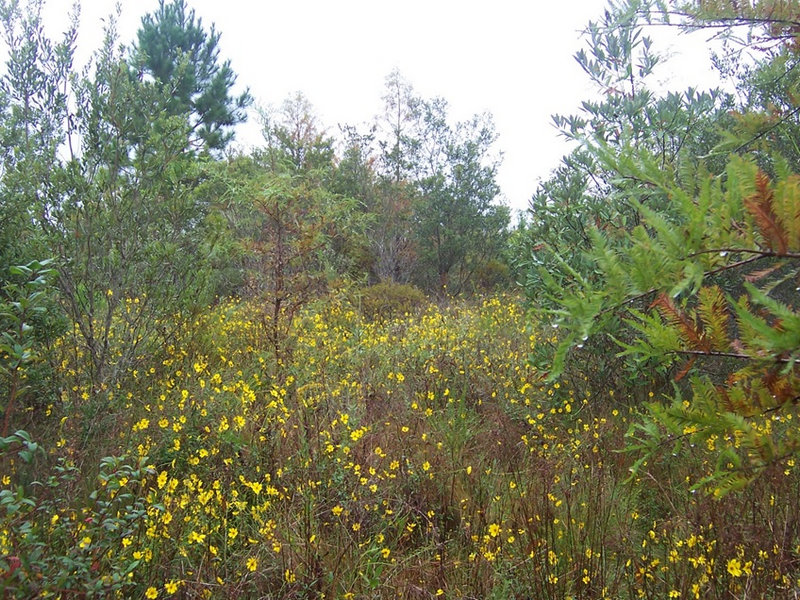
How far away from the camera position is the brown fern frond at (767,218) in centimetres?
91

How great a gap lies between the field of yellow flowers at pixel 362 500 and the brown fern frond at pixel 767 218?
20.5 inches

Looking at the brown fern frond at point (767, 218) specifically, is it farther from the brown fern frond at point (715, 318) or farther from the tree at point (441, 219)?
the tree at point (441, 219)

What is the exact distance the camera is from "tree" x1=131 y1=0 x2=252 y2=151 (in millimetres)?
14086

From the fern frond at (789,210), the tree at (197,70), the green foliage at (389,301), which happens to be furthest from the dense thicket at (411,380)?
the tree at (197,70)

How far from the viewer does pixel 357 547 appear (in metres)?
2.39

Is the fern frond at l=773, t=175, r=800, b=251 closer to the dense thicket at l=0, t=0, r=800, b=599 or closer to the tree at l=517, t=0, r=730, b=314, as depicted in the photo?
the dense thicket at l=0, t=0, r=800, b=599

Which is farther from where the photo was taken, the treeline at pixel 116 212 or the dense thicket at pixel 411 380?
the treeline at pixel 116 212

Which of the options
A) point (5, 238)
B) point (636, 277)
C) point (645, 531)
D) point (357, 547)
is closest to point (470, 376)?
point (645, 531)

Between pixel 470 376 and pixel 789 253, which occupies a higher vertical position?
pixel 789 253

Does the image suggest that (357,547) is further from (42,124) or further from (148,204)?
(42,124)

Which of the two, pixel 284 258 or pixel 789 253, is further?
pixel 284 258

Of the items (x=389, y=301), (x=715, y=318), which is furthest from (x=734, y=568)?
(x=389, y=301)

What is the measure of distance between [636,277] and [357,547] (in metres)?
1.88

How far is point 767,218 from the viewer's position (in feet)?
2.99
